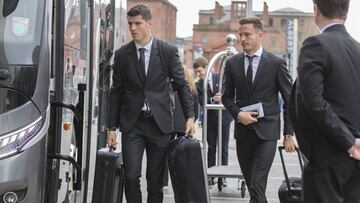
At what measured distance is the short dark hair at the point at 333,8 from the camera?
4391 millimetres

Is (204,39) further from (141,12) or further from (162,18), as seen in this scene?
(141,12)

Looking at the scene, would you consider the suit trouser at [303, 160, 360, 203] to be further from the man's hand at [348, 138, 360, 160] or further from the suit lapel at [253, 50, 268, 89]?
the suit lapel at [253, 50, 268, 89]

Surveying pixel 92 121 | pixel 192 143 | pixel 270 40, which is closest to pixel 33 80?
pixel 192 143

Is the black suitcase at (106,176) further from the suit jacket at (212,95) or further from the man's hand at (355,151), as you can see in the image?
the suit jacket at (212,95)

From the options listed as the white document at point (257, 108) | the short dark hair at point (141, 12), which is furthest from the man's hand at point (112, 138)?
the white document at point (257, 108)

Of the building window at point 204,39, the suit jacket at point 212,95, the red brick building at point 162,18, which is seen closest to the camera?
the suit jacket at point 212,95

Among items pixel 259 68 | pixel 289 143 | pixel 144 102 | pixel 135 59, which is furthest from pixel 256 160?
pixel 135 59

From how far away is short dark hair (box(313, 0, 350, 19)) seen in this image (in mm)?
4391

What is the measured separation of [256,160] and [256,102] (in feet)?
1.83

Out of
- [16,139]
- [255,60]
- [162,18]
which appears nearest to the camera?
[16,139]

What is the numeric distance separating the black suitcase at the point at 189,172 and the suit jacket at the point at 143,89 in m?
0.31

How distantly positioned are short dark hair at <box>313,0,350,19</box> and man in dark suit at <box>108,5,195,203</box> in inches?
102

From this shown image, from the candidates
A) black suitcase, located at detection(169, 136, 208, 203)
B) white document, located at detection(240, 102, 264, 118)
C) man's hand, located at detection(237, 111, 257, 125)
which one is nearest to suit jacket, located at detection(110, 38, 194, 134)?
black suitcase, located at detection(169, 136, 208, 203)

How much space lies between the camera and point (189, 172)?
21.5 ft
